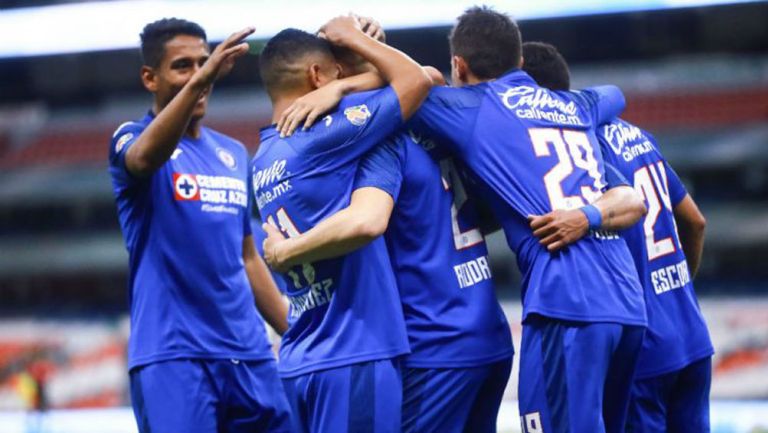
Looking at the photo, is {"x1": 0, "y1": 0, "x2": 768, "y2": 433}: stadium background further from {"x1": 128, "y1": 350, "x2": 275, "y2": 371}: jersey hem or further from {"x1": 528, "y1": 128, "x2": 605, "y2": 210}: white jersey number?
{"x1": 528, "y1": 128, "x2": 605, "y2": 210}: white jersey number

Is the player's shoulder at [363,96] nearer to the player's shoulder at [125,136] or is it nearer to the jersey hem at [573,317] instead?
the jersey hem at [573,317]

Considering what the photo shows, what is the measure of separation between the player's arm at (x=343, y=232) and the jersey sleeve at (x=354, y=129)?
15cm

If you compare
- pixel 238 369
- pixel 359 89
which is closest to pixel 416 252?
Result: pixel 359 89

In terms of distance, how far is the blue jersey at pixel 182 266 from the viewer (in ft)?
14.9

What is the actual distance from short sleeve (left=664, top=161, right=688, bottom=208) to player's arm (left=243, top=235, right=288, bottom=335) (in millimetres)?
1734

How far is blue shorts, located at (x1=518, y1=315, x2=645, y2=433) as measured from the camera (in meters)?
3.84

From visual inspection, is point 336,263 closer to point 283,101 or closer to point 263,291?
point 283,101

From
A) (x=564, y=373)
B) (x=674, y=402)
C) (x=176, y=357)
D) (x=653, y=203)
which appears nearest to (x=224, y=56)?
(x=176, y=357)

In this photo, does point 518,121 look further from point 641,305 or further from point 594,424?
point 594,424

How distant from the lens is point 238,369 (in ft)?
15.1

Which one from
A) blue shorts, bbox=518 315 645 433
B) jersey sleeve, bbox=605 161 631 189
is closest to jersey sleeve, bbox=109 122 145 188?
blue shorts, bbox=518 315 645 433

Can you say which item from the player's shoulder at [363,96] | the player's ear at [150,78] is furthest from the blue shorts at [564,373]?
the player's ear at [150,78]

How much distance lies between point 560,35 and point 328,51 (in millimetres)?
14492

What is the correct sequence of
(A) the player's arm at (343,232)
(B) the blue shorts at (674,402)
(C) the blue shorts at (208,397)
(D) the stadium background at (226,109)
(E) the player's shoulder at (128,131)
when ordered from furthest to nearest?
(D) the stadium background at (226,109) < (B) the blue shorts at (674,402) < (E) the player's shoulder at (128,131) < (C) the blue shorts at (208,397) < (A) the player's arm at (343,232)
